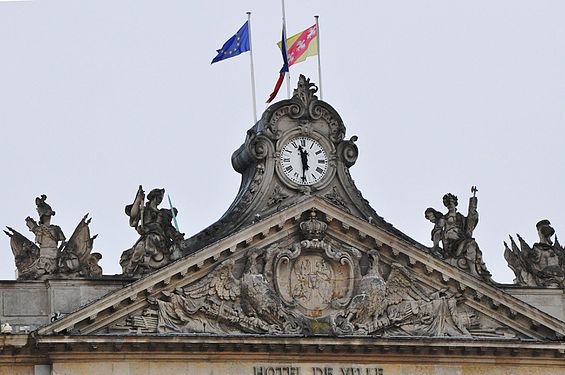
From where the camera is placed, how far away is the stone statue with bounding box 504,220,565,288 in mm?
63438

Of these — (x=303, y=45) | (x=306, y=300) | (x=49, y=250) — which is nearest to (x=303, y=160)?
(x=306, y=300)

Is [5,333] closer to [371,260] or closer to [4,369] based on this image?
[4,369]

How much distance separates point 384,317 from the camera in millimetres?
60844

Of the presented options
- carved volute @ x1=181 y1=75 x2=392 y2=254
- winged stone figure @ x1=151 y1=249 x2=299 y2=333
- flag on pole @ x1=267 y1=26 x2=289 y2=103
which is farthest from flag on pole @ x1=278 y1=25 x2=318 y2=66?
winged stone figure @ x1=151 y1=249 x2=299 y2=333

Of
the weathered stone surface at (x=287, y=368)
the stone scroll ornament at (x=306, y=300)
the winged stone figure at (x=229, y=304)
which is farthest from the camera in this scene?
the stone scroll ornament at (x=306, y=300)

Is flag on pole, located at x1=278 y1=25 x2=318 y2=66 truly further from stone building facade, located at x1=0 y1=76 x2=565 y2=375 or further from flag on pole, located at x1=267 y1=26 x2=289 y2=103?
stone building facade, located at x1=0 y1=76 x2=565 y2=375

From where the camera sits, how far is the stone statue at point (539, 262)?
63.4m

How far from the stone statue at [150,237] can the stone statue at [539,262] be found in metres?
8.82

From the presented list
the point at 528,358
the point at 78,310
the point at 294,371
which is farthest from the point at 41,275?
the point at 528,358

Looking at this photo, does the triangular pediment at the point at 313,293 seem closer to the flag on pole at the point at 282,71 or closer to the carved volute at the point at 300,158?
the carved volute at the point at 300,158

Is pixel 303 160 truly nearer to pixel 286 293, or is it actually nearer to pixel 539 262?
pixel 286 293

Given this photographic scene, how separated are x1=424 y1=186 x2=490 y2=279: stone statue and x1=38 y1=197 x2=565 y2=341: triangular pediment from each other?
669 mm

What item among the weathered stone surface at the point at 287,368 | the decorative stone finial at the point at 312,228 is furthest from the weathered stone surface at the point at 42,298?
the decorative stone finial at the point at 312,228

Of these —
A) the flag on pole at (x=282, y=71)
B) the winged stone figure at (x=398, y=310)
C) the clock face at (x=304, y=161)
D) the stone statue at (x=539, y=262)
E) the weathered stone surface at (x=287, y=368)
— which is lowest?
the weathered stone surface at (x=287, y=368)
